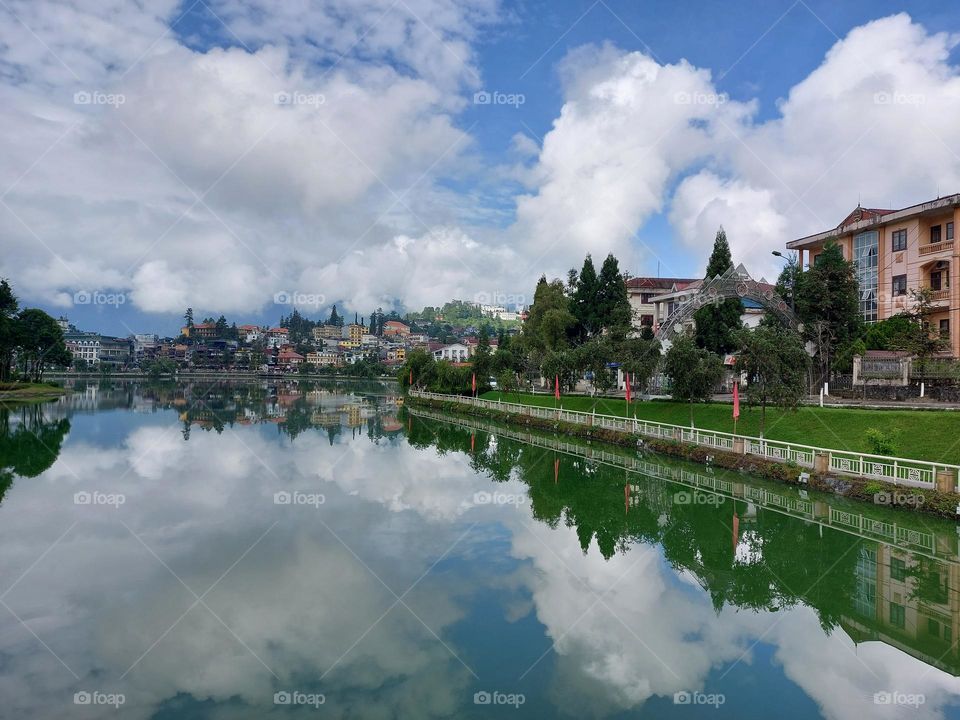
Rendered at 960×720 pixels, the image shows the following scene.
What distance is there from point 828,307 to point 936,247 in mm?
6705

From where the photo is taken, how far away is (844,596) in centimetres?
1012

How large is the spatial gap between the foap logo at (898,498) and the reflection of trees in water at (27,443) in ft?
73.5

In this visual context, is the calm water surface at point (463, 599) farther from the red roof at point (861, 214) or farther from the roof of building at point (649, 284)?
the roof of building at point (649, 284)

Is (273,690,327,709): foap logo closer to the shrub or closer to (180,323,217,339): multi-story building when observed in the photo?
the shrub

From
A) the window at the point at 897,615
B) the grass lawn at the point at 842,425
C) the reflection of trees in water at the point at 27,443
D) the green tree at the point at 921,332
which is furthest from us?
the green tree at the point at 921,332

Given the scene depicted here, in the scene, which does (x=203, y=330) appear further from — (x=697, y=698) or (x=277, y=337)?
A: (x=697, y=698)

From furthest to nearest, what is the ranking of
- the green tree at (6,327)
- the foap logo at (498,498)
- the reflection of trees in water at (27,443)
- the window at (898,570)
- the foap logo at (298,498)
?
the green tree at (6,327)
the reflection of trees in water at (27,443)
the foap logo at (498,498)
the foap logo at (298,498)
the window at (898,570)

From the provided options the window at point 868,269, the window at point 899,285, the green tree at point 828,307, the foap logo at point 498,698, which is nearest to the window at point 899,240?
the window at point 868,269

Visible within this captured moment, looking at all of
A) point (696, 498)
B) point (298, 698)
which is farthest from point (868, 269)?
point (298, 698)

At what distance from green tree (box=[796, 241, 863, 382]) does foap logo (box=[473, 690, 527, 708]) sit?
27.2m

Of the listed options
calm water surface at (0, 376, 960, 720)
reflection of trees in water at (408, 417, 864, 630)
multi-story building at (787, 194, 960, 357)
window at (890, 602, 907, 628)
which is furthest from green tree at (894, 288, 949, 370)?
window at (890, 602, 907, 628)

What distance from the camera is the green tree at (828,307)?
2922 centimetres

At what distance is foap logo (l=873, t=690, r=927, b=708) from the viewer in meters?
6.93

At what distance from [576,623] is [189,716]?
515 cm
